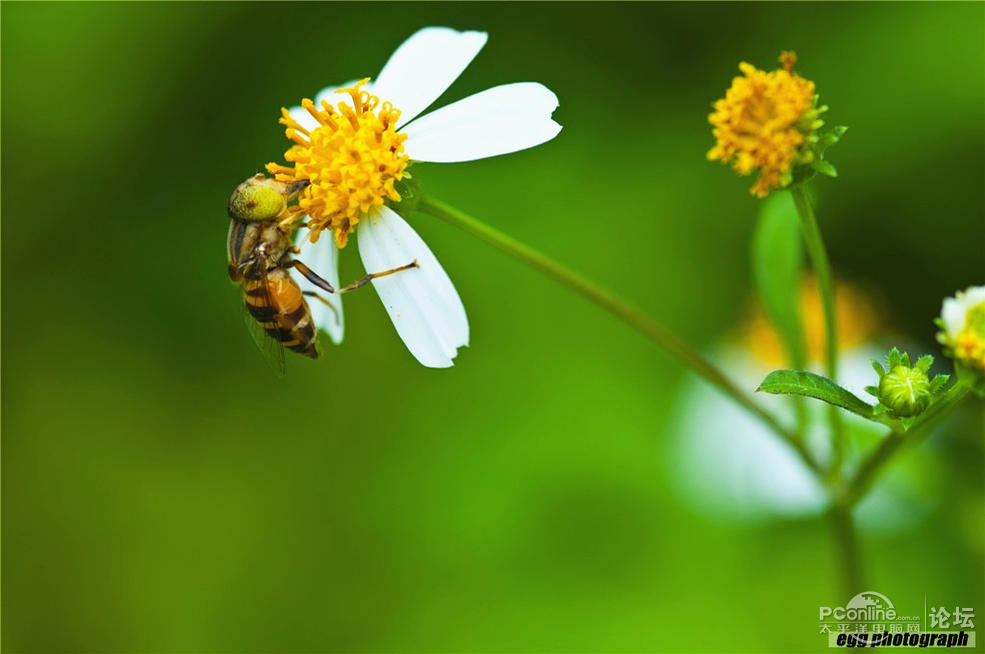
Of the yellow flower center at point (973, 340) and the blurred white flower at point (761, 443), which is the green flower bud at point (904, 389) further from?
the blurred white flower at point (761, 443)

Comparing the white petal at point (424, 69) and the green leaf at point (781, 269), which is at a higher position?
the white petal at point (424, 69)

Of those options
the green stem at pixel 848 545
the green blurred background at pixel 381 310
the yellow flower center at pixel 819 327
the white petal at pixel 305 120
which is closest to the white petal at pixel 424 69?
the white petal at pixel 305 120

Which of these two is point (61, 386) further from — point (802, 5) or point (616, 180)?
point (802, 5)

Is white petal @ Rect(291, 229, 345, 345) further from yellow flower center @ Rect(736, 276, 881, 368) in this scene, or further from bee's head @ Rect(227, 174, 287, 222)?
yellow flower center @ Rect(736, 276, 881, 368)

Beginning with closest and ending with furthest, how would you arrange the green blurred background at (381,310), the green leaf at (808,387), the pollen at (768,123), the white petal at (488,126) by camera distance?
the green leaf at (808,387) → the pollen at (768,123) → the white petal at (488,126) → the green blurred background at (381,310)

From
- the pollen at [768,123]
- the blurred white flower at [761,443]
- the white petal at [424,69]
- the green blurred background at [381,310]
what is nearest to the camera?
the pollen at [768,123]

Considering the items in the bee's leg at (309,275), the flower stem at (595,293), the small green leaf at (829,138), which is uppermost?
the small green leaf at (829,138)
